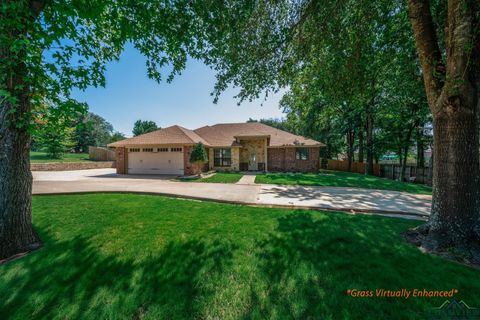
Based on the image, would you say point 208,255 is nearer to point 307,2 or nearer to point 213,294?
point 213,294

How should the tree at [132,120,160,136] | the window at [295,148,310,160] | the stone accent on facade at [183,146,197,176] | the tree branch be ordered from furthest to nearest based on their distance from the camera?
the tree at [132,120,160,136] < the window at [295,148,310,160] < the stone accent on facade at [183,146,197,176] < the tree branch

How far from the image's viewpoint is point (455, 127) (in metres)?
3.36

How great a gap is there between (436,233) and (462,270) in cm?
93

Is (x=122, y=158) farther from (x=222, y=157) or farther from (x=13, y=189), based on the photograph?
(x=13, y=189)

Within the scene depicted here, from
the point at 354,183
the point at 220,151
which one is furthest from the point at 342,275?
the point at 220,151

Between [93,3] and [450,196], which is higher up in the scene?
[93,3]

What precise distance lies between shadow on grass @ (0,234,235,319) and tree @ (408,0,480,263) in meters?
4.14

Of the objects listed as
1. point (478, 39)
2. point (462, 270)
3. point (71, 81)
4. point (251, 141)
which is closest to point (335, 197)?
point (462, 270)

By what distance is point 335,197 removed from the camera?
7613 millimetres

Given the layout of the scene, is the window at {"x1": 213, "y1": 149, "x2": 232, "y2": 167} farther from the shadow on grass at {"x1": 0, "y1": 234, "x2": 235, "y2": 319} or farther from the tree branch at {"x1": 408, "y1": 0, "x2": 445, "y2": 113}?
the tree branch at {"x1": 408, "y1": 0, "x2": 445, "y2": 113}

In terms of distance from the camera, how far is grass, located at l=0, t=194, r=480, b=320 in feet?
7.23

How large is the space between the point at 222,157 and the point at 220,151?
0.60 m

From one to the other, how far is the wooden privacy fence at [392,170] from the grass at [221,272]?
1311cm

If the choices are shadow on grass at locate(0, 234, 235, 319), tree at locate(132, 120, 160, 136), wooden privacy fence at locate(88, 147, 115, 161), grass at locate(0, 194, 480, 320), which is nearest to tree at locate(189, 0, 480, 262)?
grass at locate(0, 194, 480, 320)
